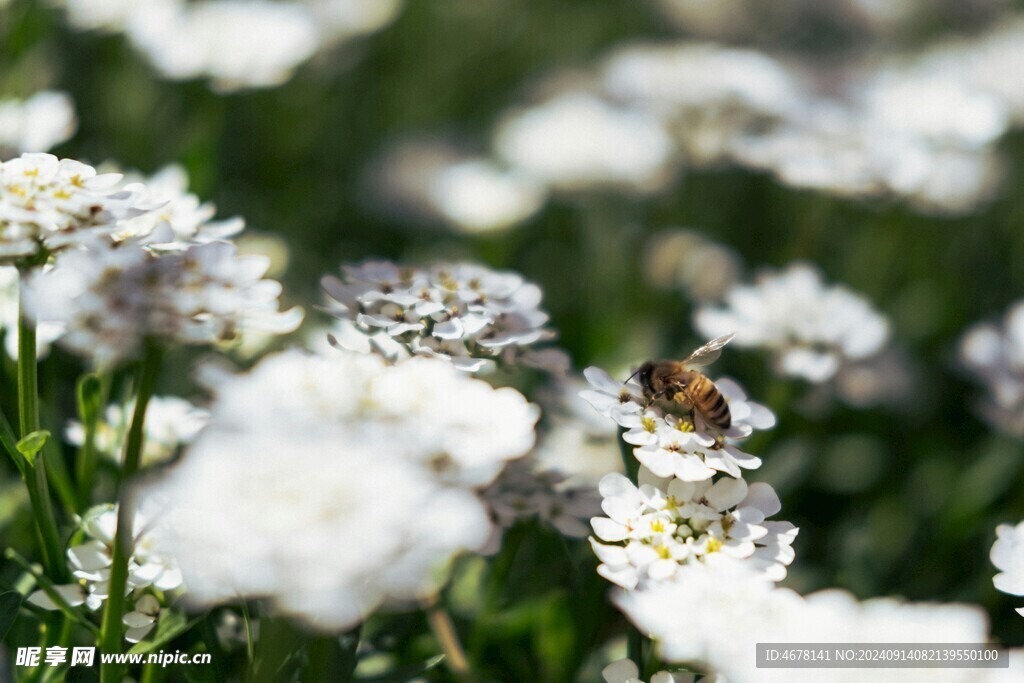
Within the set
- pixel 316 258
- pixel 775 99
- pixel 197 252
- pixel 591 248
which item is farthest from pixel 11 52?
pixel 775 99

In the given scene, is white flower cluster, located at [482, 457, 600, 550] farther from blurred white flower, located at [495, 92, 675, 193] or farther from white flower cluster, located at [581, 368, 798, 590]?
blurred white flower, located at [495, 92, 675, 193]

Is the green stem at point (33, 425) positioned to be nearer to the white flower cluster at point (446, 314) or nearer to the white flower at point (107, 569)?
the white flower at point (107, 569)

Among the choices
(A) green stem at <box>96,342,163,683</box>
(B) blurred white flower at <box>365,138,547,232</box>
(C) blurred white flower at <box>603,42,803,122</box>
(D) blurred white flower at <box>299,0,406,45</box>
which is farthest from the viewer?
(D) blurred white flower at <box>299,0,406,45</box>

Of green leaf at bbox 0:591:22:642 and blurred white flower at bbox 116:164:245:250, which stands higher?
blurred white flower at bbox 116:164:245:250

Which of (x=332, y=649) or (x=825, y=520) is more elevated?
(x=332, y=649)

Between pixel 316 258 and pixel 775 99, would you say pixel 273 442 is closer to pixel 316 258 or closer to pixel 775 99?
pixel 316 258

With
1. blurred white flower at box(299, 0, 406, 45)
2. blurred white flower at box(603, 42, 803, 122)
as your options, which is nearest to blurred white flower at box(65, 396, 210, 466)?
blurred white flower at box(603, 42, 803, 122)

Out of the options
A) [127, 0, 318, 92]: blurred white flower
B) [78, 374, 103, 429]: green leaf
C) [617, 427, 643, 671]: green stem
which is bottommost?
[617, 427, 643, 671]: green stem
